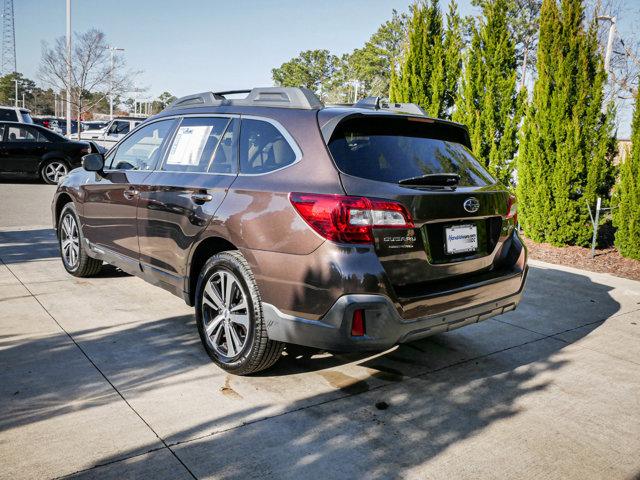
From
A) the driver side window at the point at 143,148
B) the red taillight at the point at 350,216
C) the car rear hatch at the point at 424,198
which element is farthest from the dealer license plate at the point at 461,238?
the driver side window at the point at 143,148

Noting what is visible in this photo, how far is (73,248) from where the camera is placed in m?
5.77

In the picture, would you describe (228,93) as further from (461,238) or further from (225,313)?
(461,238)

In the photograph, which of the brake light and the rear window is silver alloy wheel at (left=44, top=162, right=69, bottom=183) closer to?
the rear window

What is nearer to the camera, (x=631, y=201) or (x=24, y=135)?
(x=631, y=201)

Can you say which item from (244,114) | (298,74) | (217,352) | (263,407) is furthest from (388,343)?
(298,74)

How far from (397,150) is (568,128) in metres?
6.34

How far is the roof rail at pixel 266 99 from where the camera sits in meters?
3.49

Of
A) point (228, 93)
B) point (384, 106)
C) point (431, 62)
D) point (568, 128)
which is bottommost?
point (384, 106)

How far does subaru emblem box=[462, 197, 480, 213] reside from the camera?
3342 millimetres

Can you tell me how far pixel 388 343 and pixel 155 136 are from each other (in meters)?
2.86

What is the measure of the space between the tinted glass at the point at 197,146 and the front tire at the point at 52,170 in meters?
12.1

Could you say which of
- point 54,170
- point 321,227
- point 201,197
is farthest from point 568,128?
point 54,170

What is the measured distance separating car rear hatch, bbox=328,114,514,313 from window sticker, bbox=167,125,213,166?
130cm

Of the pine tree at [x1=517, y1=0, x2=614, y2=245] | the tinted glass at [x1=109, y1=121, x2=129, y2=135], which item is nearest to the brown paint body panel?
the pine tree at [x1=517, y1=0, x2=614, y2=245]
